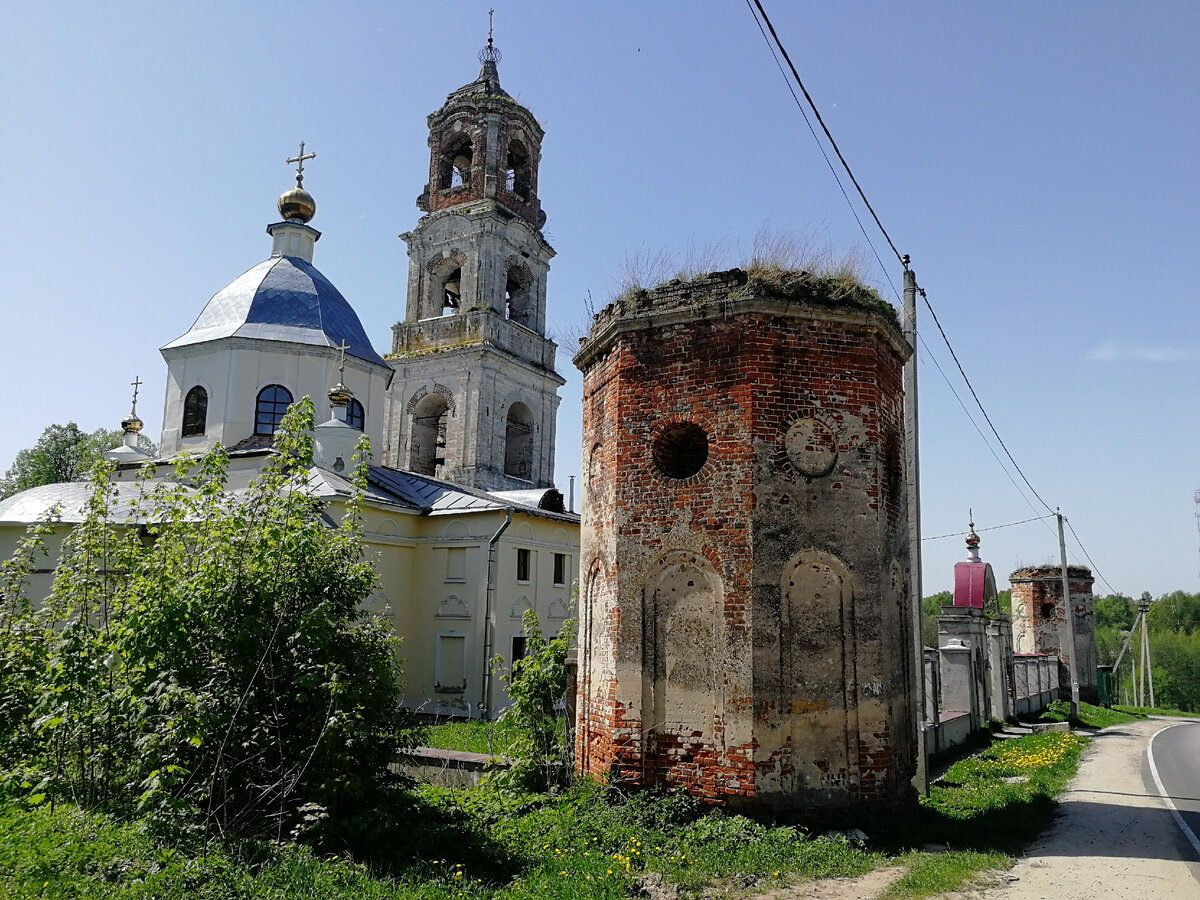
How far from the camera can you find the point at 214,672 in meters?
6.63

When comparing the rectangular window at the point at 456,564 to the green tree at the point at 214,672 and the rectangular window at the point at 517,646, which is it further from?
the green tree at the point at 214,672

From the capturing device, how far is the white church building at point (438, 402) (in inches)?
749

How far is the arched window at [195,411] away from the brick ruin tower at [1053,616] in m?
25.0

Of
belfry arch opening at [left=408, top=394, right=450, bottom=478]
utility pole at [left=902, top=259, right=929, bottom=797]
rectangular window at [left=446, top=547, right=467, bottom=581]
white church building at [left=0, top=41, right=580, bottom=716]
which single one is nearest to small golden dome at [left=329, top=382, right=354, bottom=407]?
white church building at [left=0, top=41, right=580, bottom=716]

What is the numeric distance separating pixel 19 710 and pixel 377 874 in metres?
3.41

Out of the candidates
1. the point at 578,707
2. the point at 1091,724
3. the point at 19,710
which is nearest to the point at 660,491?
the point at 578,707

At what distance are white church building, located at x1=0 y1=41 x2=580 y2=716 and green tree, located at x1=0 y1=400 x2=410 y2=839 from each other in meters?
7.52

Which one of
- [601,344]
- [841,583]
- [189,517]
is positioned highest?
[601,344]

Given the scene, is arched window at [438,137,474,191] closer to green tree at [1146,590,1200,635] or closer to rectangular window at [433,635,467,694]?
rectangular window at [433,635,467,694]

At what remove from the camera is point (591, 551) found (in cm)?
878

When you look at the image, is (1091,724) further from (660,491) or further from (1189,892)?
(660,491)

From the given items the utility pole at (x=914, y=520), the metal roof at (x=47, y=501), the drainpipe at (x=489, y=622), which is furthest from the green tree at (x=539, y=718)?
the metal roof at (x=47, y=501)

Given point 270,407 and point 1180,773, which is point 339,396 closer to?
point 270,407

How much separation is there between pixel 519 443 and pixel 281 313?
8.93 m
